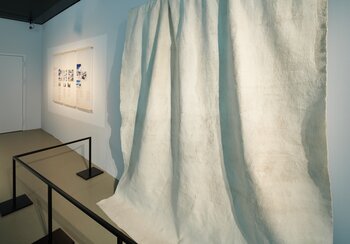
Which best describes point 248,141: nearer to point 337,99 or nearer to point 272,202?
point 272,202

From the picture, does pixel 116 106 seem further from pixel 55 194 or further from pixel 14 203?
pixel 14 203

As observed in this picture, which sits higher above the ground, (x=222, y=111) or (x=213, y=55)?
(x=213, y=55)

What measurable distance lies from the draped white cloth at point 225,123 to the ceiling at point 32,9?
2.23 metres

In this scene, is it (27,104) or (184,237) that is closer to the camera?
(184,237)

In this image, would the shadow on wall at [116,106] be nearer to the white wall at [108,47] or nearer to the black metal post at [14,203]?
the white wall at [108,47]

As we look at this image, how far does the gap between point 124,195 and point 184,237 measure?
66 centimetres

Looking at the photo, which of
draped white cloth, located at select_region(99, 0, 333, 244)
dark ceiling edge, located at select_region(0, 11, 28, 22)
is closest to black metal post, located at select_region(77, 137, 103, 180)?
draped white cloth, located at select_region(99, 0, 333, 244)

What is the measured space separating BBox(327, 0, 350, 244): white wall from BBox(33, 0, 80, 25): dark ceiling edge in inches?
124

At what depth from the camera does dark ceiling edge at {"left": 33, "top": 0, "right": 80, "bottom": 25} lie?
2.94 meters

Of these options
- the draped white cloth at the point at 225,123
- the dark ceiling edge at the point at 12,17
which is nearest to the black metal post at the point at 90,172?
the draped white cloth at the point at 225,123

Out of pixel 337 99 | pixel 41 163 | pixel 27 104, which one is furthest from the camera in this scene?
pixel 27 104

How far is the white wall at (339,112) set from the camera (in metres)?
0.91

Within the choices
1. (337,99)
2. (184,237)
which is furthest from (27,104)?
(337,99)

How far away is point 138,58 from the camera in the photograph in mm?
1597
